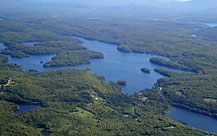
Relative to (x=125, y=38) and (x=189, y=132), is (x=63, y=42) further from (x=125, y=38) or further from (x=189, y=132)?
(x=189, y=132)

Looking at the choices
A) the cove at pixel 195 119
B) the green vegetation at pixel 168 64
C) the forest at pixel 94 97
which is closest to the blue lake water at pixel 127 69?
the cove at pixel 195 119

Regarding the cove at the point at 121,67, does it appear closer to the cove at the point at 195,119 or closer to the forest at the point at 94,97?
the forest at the point at 94,97

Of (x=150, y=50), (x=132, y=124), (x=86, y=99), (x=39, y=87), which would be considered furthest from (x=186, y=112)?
(x=150, y=50)

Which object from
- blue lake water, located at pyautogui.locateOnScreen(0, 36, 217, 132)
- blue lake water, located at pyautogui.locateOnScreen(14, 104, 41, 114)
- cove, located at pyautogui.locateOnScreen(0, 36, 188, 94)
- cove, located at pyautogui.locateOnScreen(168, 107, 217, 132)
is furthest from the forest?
cove, located at pyautogui.locateOnScreen(0, 36, 188, 94)

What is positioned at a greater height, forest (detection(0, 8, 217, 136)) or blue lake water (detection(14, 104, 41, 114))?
forest (detection(0, 8, 217, 136))

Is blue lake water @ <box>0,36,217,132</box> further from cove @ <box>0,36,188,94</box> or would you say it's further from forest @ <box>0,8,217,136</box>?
forest @ <box>0,8,217,136</box>

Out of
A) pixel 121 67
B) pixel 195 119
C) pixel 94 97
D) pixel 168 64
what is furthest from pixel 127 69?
pixel 195 119
